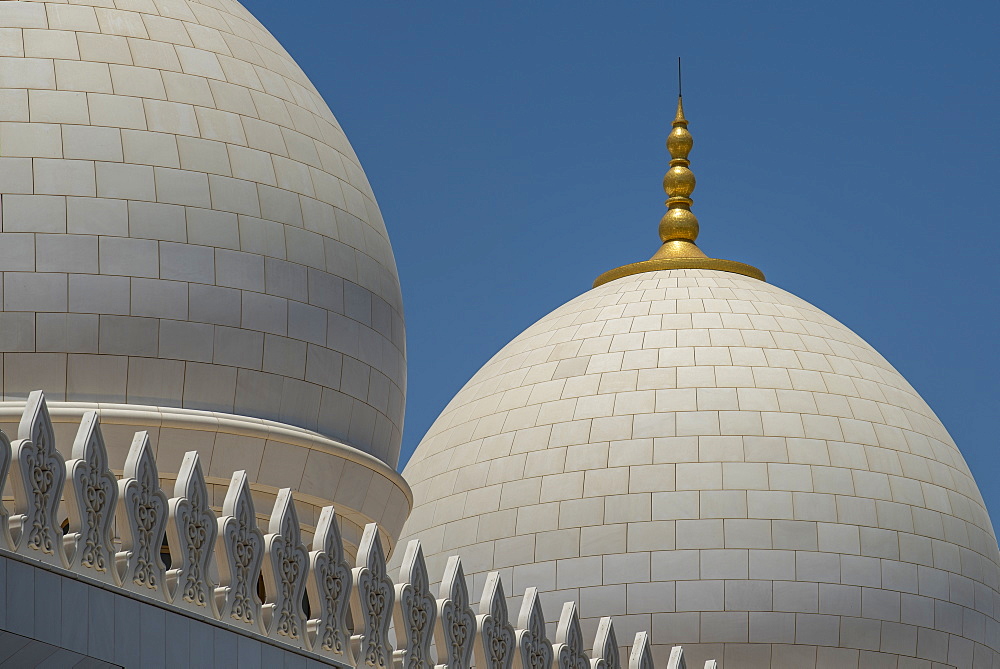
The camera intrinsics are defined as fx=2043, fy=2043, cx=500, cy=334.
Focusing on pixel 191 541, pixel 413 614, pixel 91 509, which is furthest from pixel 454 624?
pixel 91 509

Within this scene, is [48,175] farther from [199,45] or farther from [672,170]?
[672,170]

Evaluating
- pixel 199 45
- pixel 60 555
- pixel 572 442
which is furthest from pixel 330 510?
pixel 572 442

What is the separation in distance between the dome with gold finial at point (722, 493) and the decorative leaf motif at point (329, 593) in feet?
31.5

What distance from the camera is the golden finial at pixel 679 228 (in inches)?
1289

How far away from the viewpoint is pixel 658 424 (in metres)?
28.2

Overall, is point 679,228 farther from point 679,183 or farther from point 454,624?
point 454,624

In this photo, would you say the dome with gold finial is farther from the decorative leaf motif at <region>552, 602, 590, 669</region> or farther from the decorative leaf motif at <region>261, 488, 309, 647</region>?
the decorative leaf motif at <region>261, 488, 309, 647</region>

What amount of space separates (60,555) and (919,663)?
15.6 metres

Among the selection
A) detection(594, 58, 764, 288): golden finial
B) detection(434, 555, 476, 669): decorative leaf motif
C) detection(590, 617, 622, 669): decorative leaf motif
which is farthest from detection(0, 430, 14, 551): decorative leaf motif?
detection(594, 58, 764, 288): golden finial

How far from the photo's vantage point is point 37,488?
15.3 metres

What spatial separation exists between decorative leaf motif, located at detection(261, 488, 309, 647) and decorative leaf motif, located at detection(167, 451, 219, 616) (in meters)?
0.59

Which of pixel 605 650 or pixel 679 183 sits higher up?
pixel 679 183

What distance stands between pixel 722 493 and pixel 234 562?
11.7 meters

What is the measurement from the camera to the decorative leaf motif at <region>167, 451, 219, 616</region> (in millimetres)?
16398
